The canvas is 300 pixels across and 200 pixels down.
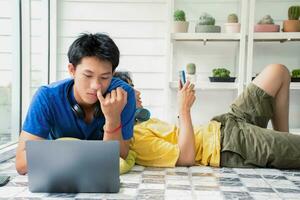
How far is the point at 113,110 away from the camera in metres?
1.38

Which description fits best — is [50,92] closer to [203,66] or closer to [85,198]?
[85,198]

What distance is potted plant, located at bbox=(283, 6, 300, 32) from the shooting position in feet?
8.09

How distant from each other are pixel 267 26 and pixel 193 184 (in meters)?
1.54

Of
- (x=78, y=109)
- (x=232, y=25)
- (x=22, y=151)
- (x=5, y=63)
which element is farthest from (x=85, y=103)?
(x=232, y=25)

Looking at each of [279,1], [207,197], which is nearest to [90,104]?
[207,197]

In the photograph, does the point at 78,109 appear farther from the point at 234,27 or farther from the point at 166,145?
the point at 234,27

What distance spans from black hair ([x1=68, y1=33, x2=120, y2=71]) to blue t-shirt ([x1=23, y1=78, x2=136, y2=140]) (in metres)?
0.15

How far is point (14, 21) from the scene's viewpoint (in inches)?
92.3

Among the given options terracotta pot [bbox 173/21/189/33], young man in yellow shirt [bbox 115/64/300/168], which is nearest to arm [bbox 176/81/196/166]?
young man in yellow shirt [bbox 115/64/300/168]

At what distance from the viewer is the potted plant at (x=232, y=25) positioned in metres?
2.51

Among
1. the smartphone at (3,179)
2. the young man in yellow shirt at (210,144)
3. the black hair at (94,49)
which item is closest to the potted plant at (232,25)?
the young man in yellow shirt at (210,144)

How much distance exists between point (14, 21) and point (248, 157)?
1.76m

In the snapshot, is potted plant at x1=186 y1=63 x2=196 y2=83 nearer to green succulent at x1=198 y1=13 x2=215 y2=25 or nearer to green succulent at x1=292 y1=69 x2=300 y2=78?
green succulent at x1=198 y1=13 x2=215 y2=25

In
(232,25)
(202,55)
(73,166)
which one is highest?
(232,25)
